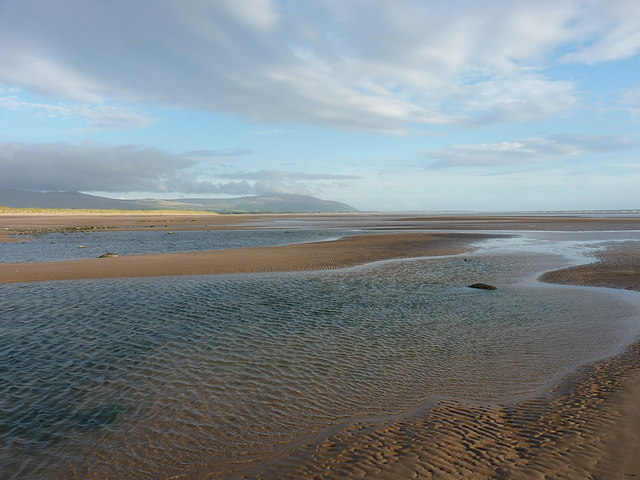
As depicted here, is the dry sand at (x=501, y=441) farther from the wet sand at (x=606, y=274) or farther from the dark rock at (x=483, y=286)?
the wet sand at (x=606, y=274)

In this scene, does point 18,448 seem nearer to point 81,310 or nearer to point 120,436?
point 120,436

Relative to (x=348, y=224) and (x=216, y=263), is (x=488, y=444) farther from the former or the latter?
(x=348, y=224)

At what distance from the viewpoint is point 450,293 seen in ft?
57.9

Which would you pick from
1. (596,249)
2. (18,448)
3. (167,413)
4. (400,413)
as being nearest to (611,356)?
(400,413)

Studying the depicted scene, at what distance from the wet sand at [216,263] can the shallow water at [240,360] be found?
14.2 feet

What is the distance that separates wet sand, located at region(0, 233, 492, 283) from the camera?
2272 centimetres

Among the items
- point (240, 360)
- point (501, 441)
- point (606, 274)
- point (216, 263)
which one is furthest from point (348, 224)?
point (501, 441)

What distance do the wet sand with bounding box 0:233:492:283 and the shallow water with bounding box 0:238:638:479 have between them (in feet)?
14.2

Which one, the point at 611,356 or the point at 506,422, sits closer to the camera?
the point at 506,422

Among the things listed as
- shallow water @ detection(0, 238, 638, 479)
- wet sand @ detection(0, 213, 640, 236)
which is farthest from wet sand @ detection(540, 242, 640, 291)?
wet sand @ detection(0, 213, 640, 236)

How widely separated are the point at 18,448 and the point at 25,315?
983 centimetres

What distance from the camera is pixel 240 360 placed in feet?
32.3

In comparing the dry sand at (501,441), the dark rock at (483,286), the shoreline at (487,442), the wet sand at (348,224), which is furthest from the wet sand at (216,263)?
the wet sand at (348,224)

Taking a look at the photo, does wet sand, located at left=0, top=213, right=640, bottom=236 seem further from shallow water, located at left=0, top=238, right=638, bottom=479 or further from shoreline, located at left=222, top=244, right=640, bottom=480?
shoreline, located at left=222, top=244, right=640, bottom=480
